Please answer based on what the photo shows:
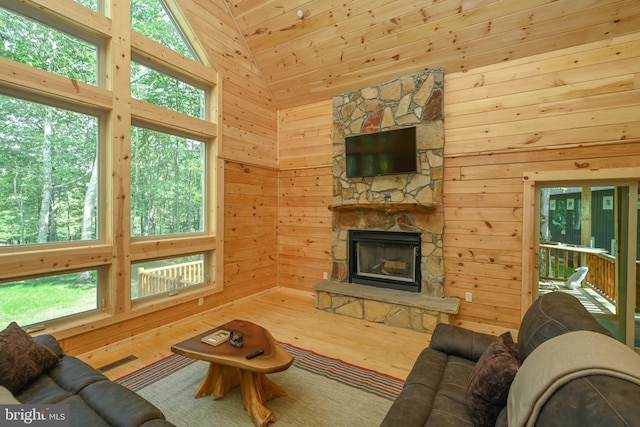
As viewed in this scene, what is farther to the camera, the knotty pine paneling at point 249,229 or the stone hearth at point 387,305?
the knotty pine paneling at point 249,229

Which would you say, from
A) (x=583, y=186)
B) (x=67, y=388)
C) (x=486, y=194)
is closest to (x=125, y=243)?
(x=67, y=388)

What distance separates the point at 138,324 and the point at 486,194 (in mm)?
4268

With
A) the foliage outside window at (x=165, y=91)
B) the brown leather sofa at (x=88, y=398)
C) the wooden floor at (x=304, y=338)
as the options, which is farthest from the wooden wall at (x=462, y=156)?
the brown leather sofa at (x=88, y=398)

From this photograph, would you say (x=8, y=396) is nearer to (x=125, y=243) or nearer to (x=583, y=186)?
(x=125, y=243)

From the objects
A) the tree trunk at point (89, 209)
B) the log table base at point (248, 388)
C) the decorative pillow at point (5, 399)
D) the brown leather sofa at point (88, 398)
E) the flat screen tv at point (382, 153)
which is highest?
the flat screen tv at point (382, 153)

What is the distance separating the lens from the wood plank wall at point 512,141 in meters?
2.95

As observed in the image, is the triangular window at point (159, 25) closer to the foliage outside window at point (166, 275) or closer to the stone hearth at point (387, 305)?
the foliage outside window at point (166, 275)

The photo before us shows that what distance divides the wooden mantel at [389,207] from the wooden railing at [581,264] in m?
1.33

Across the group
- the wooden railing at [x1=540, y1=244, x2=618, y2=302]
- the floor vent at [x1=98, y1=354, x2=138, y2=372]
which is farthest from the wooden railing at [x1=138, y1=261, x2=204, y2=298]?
the wooden railing at [x1=540, y1=244, x2=618, y2=302]

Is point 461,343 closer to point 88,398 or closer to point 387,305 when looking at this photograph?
point 387,305

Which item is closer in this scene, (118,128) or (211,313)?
(118,128)

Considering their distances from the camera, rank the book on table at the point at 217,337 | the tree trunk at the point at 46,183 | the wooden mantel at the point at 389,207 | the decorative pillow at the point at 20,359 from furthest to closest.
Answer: the wooden mantel at the point at 389,207
the tree trunk at the point at 46,183
the book on table at the point at 217,337
the decorative pillow at the point at 20,359

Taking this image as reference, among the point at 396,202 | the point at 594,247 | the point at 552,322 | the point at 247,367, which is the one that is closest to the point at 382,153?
the point at 396,202

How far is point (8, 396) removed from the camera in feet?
4.44
